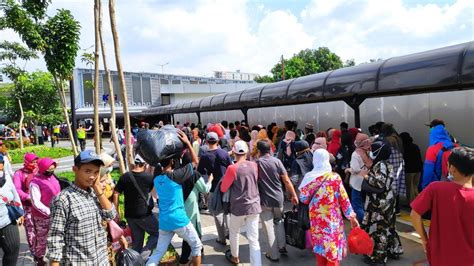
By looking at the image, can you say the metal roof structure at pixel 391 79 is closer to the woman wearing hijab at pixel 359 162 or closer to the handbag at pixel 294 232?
the woman wearing hijab at pixel 359 162

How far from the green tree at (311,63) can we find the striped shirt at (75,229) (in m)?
45.4

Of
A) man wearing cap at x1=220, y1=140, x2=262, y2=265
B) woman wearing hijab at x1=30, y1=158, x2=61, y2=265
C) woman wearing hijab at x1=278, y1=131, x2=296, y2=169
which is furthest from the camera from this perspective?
woman wearing hijab at x1=278, y1=131, x2=296, y2=169

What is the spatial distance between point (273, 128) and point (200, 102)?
33.2ft

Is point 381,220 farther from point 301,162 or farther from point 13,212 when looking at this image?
point 13,212

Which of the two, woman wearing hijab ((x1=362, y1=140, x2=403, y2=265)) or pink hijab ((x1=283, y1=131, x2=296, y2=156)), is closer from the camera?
woman wearing hijab ((x1=362, y1=140, x2=403, y2=265))

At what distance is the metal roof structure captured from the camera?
18.3 feet

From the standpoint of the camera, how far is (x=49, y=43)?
739 centimetres

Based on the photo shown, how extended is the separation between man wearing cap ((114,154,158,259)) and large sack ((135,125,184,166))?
342mm

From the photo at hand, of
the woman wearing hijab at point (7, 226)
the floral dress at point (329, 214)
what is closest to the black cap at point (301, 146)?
the floral dress at point (329, 214)

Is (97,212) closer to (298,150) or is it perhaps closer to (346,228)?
(298,150)

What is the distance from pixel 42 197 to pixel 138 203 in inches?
47.7

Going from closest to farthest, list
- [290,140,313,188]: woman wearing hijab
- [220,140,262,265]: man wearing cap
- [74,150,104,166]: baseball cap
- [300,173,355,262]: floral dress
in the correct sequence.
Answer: [74,150,104,166]: baseball cap < [300,173,355,262]: floral dress < [220,140,262,265]: man wearing cap < [290,140,313,188]: woman wearing hijab

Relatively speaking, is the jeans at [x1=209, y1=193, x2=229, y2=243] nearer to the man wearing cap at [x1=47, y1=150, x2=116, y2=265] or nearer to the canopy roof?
the man wearing cap at [x1=47, y1=150, x2=116, y2=265]

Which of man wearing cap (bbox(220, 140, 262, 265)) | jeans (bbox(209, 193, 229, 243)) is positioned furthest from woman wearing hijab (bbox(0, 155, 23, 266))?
jeans (bbox(209, 193, 229, 243))
